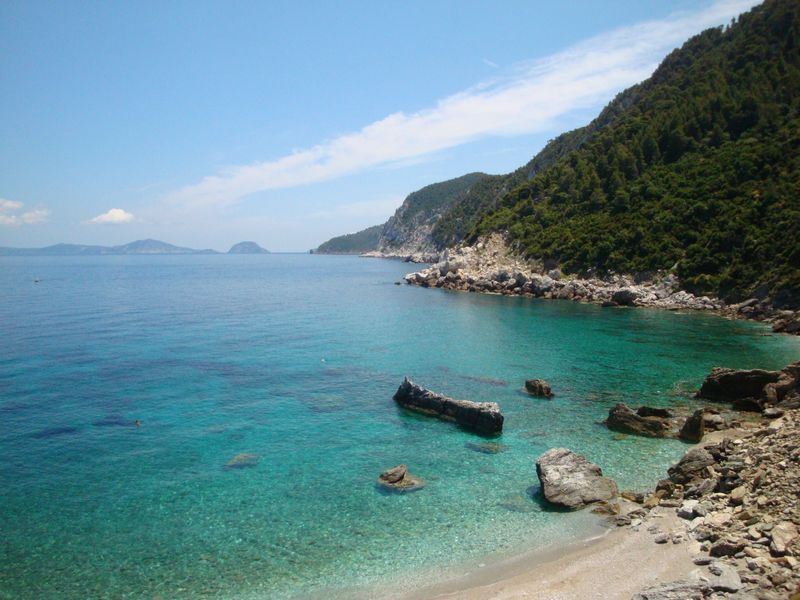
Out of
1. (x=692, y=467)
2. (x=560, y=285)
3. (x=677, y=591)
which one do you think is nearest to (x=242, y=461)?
(x=677, y=591)

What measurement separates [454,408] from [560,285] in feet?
192

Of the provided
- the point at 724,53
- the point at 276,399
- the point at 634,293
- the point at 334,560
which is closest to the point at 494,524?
the point at 334,560

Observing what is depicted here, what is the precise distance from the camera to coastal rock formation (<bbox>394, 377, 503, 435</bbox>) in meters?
26.8

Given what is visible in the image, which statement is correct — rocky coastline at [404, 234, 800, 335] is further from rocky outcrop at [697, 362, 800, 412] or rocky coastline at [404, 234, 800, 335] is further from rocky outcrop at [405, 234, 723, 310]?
rocky outcrop at [697, 362, 800, 412]

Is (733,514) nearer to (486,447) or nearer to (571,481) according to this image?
(571,481)

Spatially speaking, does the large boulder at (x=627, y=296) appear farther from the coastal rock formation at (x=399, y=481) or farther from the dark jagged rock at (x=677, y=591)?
the dark jagged rock at (x=677, y=591)

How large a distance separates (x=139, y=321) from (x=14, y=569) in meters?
49.5

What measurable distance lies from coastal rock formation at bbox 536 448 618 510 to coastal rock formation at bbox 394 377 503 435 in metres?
5.99

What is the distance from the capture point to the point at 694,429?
79.8ft

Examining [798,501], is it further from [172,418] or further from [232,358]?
[232,358]

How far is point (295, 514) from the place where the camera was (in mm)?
18641

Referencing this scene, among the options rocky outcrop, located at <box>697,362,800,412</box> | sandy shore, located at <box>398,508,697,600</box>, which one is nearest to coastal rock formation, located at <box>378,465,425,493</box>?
sandy shore, located at <box>398,508,697,600</box>

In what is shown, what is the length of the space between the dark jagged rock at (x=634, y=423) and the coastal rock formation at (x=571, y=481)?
624 cm

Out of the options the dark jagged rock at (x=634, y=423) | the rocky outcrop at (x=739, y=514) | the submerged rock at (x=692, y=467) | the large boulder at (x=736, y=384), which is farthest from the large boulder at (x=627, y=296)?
the submerged rock at (x=692, y=467)
